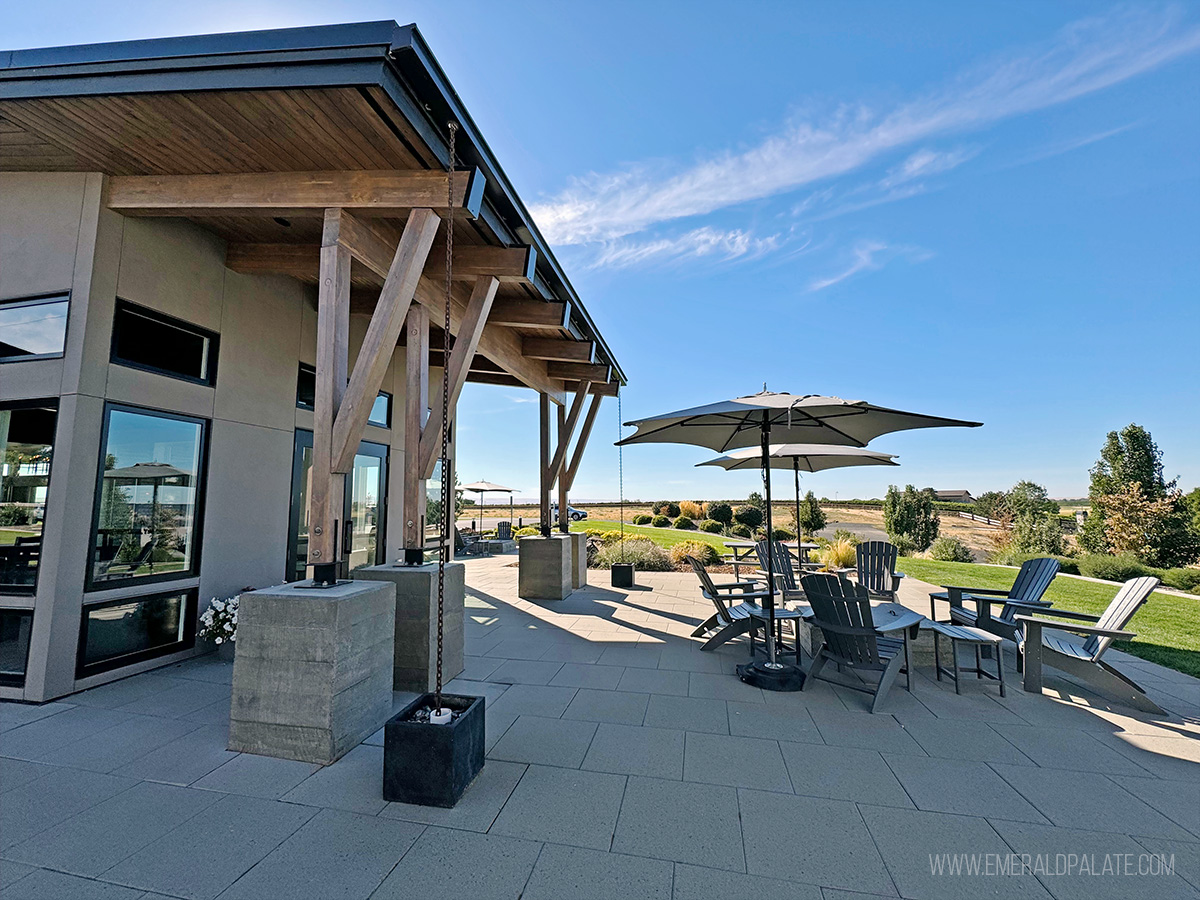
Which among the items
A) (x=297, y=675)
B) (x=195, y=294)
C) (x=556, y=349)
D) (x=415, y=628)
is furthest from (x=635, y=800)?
(x=556, y=349)

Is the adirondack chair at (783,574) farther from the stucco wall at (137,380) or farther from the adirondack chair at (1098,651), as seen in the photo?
the stucco wall at (137,380)

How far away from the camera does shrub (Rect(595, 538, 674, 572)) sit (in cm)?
1141

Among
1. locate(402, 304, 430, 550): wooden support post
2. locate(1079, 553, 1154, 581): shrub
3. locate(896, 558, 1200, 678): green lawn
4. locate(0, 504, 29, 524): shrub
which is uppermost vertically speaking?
locate(402, 304, 430, 550): wooden support post

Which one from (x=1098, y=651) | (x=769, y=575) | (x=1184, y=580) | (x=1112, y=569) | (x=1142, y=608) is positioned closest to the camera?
(x=1098, y=651)

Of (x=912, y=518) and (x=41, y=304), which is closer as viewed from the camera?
(x=41, y=304)

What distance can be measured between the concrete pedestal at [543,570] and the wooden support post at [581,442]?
4.49 feet

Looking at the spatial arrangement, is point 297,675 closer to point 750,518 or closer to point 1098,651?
point 1098,651

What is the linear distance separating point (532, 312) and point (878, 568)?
18.8 feet

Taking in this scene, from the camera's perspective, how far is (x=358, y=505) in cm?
726

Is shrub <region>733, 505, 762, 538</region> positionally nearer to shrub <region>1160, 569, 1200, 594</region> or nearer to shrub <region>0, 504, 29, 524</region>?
shrub <region>1160, 569, 1200, 594</region>

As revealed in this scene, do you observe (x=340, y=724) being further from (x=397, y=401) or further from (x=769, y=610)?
(x=397, y=401)

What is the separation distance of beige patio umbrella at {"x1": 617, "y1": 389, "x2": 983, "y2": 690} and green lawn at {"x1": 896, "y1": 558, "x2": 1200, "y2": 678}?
11.8ft

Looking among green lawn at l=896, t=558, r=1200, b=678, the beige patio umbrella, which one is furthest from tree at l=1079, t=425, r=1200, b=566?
the beige patio umbrella

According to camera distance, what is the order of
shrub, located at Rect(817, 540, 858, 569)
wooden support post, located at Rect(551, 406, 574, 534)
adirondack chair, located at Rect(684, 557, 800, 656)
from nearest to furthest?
adirondack chair, located at Rect(684, 557, 800, 656) < wooden support post, located at Rect(551, 406, 574, 534) < shrub, located at Rect(817, 540, 858, 569)
